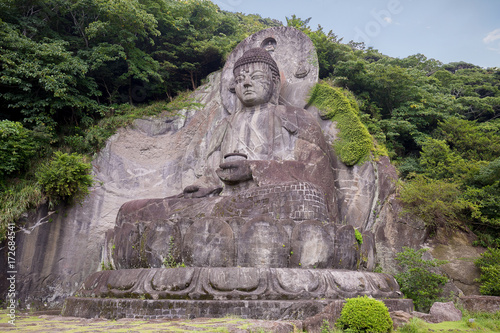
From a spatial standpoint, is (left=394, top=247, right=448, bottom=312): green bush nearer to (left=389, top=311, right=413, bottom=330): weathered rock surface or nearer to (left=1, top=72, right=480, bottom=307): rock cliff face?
(left=1, top=72, right=480, bottom=307): rock cliff face

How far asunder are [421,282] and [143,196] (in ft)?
25.1

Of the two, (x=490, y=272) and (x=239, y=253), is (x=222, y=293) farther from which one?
(x=490, y=272)

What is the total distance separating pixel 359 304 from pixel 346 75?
997 centimetres

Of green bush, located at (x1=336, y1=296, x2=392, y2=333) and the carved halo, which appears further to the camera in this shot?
the carved halo

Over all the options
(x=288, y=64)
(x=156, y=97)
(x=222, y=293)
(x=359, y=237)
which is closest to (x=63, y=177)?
(x=222, y=293)

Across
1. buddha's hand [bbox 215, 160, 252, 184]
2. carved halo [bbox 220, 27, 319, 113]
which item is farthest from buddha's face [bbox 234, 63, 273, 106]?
buddha's hand [bbox 215, 160, 252, 184]


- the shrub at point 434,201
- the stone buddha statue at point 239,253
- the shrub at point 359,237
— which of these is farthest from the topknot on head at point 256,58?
the shrub at point 359,237

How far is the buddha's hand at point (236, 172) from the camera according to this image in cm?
744

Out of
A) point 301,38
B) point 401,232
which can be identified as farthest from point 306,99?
point 401,232

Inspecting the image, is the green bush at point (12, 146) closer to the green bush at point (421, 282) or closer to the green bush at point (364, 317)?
the green bush at point (364, 317)

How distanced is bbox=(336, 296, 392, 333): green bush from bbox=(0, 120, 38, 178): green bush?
830 cm

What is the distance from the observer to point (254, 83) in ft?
30.0

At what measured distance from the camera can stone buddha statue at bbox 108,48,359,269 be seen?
227 inches

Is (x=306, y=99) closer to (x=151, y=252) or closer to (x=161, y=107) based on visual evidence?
(x=161, y=107)
